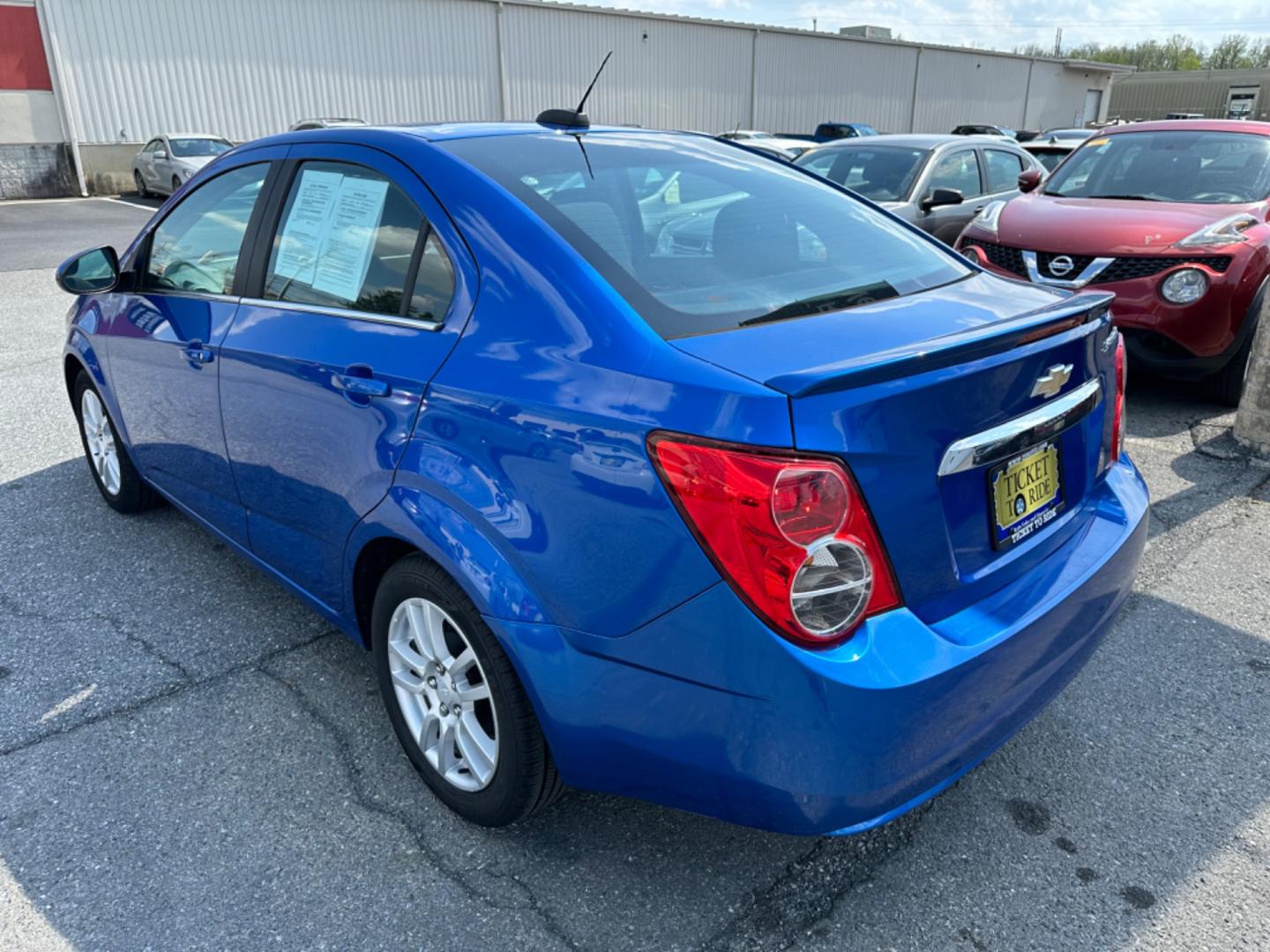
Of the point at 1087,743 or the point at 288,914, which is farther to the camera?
the point at 1087,743

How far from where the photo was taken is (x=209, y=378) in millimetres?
3006

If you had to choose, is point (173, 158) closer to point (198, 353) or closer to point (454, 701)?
point (198, 353)

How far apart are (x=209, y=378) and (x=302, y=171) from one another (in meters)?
0.72

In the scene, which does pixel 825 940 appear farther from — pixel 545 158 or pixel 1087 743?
pixel 545 158

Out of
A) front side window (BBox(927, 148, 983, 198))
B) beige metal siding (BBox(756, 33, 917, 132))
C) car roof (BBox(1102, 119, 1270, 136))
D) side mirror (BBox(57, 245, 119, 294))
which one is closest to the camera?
side mirror (BBox(57, 245, 119, 294))

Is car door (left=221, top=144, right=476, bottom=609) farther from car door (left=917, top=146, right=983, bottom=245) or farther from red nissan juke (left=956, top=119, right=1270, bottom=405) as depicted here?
car door (left=917, top=146, right=983, bottom=245)

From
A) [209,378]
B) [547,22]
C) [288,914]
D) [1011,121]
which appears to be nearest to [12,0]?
[547,22]

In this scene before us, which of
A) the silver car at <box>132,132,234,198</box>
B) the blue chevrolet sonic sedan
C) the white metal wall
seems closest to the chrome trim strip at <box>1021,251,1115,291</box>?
the blue chevrolet sonic sedan

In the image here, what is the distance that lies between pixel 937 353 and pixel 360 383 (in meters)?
1.35

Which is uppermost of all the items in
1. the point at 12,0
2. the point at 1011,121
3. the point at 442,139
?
the point at 12,0

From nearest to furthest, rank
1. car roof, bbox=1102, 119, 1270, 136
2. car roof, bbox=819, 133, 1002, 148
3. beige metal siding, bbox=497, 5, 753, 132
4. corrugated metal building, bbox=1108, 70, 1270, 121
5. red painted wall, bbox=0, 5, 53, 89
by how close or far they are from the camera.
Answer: car roof, bbox=1102, 119, 1270, 136 → car roof, bbox=819, 133, 1002, 148 → red painted wall, bbox=0, 5, 53, 89 → beige metal siding, bbox=497, 5, 753, 132 → corrugated metal building, bbox=1108, 70, 1270, 121

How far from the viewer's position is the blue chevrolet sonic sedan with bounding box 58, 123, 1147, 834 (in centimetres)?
171

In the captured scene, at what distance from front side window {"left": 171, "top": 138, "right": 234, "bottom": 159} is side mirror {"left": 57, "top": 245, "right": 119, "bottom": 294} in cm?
1715

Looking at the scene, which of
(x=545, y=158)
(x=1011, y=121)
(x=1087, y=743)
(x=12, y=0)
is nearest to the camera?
(x=545, y=158)
